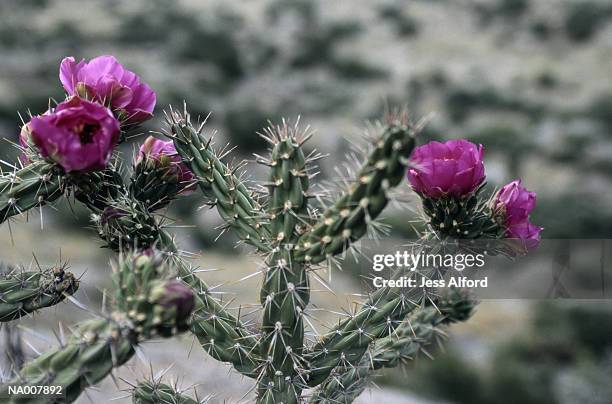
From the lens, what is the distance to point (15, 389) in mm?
1614

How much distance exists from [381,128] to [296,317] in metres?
0.54

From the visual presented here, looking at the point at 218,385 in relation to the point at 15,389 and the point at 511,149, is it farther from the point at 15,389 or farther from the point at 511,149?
the point at 511,149

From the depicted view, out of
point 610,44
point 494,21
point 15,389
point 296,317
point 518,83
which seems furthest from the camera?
point 494,21

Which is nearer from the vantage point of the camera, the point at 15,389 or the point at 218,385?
the point at 15,389

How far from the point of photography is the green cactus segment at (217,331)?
6.16 ft

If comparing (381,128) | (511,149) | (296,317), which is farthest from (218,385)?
(511,149)

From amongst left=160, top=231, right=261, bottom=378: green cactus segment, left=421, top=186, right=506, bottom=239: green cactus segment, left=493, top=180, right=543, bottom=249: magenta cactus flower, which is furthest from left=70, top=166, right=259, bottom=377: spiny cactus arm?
left=493, top=180, right=543, bottom=249: magenta cactus flower

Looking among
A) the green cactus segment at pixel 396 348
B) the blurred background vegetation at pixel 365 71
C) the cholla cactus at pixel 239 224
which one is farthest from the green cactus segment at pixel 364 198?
the blurred background vegetation at pixel 365 71

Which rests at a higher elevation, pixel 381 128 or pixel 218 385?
pixel 218 385

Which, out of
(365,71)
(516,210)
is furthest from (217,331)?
(365,71)

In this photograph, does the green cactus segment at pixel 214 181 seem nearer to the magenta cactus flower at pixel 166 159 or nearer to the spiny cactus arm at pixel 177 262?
the magenta cactus flower at pixel 166 159

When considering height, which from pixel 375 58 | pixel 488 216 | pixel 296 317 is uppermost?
pixel 375 58

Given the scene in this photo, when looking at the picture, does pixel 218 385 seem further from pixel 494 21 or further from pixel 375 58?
pixel 494 21

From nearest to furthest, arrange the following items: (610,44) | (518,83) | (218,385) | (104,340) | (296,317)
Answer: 1. (104,340)
2. (296,317)
3. (218,385)
4. (518,83)
5. (610,44)
